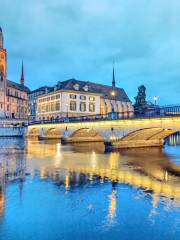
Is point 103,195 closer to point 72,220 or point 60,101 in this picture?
point 72,220

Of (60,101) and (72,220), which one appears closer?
(72,220)

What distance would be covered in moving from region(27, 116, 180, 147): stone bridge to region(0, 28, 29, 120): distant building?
183ft

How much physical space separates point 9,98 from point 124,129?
9234 cm

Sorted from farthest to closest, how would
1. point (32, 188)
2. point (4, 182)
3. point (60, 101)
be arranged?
1. point (60, 101)
2. point (4, 182)
3. point (32, 188)

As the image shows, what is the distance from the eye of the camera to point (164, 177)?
69.1 ft

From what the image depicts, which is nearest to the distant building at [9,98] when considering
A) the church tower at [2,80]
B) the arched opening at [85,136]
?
the church tower at [2,80]

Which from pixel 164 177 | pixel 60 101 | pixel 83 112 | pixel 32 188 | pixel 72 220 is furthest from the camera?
pixel 83 112

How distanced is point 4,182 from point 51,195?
4566 millimetres

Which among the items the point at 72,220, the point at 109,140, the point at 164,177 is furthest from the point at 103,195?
the point at 109,140

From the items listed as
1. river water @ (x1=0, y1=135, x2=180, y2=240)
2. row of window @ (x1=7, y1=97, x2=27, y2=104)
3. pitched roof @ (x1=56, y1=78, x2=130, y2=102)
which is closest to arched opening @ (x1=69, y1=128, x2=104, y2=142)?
pitched roof @ (x1=56, y1=78, x2=130, y2=102)

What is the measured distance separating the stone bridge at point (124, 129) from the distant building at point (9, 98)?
183 feet

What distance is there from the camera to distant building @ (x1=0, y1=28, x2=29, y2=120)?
116312 millimetres

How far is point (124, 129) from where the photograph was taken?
145 feet

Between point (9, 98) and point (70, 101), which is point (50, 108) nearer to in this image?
point (70, 101)
